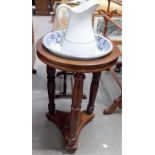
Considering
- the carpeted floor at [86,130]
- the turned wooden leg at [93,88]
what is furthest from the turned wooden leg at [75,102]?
the turned wooden leg at [93,88]

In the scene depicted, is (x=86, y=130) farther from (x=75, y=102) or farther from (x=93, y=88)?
(x=75, y=102)

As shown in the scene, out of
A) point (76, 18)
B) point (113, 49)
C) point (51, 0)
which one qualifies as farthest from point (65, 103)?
point (51, 0)

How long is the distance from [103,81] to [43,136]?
0.97 meters

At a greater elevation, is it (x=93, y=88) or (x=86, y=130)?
(x=93, y=88)

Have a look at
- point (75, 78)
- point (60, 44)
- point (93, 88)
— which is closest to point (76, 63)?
point (75, 78)

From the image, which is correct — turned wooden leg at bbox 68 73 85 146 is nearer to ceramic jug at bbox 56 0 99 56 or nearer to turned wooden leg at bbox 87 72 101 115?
ceramic jug at bbox 56 0 99 56

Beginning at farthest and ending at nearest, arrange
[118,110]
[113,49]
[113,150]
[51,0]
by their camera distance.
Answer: [51,0] < [118,110] < [113,150] < [113,49]

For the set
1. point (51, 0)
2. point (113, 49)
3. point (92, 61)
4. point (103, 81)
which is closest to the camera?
point (92, 61)

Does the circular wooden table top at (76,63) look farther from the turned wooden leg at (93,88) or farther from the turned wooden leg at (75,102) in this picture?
the turned wooden leg at (93,88)

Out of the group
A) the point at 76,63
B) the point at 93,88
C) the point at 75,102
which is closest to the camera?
the point at 76,63

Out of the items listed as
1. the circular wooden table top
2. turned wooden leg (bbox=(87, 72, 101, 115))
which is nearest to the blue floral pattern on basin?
the circular wooden table top

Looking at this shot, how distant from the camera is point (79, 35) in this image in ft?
3.71

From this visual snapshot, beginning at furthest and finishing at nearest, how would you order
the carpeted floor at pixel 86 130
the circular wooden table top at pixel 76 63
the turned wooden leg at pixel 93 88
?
the turned wooden leg at pixel 93 88 → the carpeted floor at pixel 86 130 → the circular wooden table top at pixel 76 63

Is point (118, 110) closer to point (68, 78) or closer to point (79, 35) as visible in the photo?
point (68, 78)
